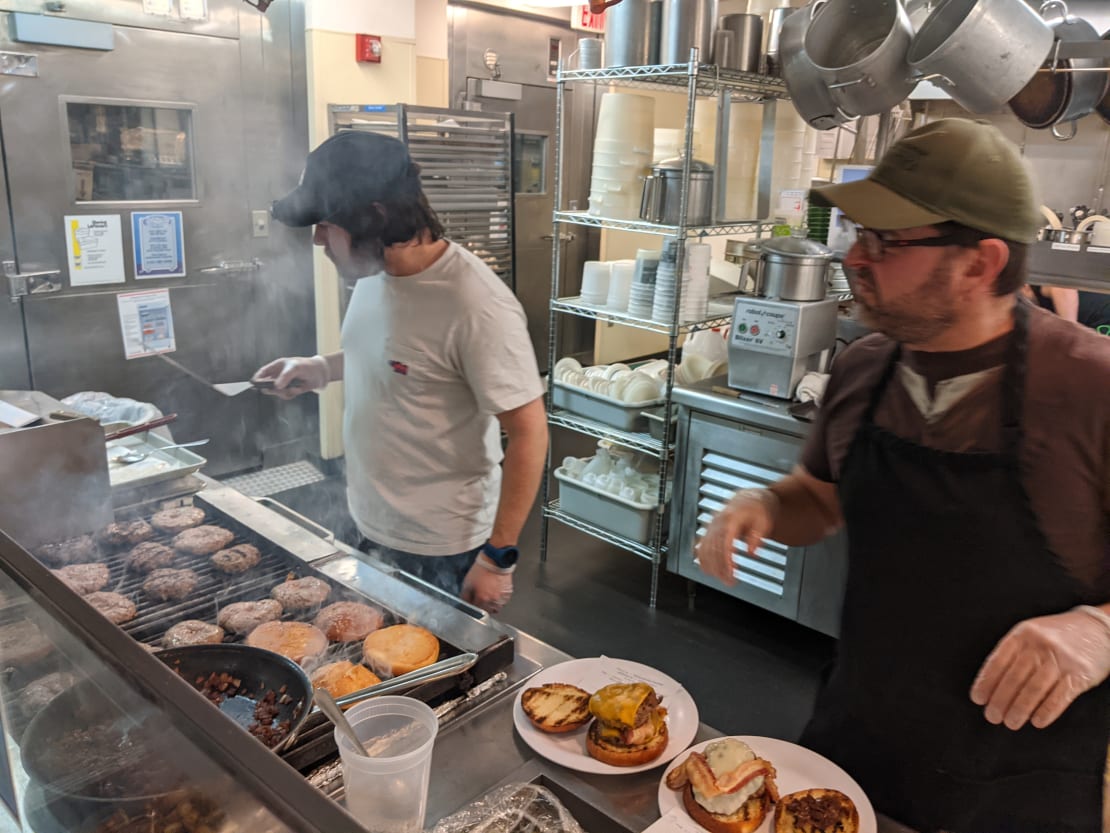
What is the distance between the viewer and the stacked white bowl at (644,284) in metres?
3.39

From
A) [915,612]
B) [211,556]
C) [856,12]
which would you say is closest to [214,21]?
[856,12]

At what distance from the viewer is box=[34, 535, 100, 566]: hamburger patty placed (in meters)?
1.74

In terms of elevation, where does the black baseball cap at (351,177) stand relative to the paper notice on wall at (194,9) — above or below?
below

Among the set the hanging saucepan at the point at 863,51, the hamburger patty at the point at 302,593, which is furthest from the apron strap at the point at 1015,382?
the hanging saucepan at the point at 863,51

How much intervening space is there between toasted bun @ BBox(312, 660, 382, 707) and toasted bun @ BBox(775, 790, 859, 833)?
616 millimetres

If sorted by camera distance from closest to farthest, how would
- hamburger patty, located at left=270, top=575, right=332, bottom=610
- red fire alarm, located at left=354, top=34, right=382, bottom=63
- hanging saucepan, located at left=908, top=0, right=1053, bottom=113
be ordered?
1. hamburger patty, located at left=270, top=575, right=332, bottom=610
2. hanging saucepan, located at left=908, top=0, right=1053, bottom=113
3. red fire alarm, located at left=354, top=34, right=382, bottom=63

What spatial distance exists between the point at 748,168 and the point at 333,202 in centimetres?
230

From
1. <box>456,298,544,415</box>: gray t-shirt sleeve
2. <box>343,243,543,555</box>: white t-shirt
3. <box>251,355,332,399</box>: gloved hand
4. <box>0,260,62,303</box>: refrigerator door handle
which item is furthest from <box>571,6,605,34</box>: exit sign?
<box>456,298,544,415</box>: gray t-shirt sleeve

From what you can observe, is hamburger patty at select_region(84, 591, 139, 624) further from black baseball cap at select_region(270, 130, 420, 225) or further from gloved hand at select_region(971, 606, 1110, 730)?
gloved hand at select_region(971, 606, 1110, 730)

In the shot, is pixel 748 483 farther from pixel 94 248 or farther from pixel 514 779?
pixel 94 248

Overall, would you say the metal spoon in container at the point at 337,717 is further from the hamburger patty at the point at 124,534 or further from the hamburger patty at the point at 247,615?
the hamburger patty at the point at 124,534

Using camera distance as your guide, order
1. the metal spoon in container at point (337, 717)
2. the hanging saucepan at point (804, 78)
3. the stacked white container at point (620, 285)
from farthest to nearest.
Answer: the stacked white container at point (620, 285), the hanging saucepan at point (804, 78), the metal spoon in container at point (337, 717)

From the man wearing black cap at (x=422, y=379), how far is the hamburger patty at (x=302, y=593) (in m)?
0.36

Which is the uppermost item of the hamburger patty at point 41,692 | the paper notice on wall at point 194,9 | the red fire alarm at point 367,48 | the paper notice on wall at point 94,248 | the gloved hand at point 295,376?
the paper notice on wall at point 194,9
